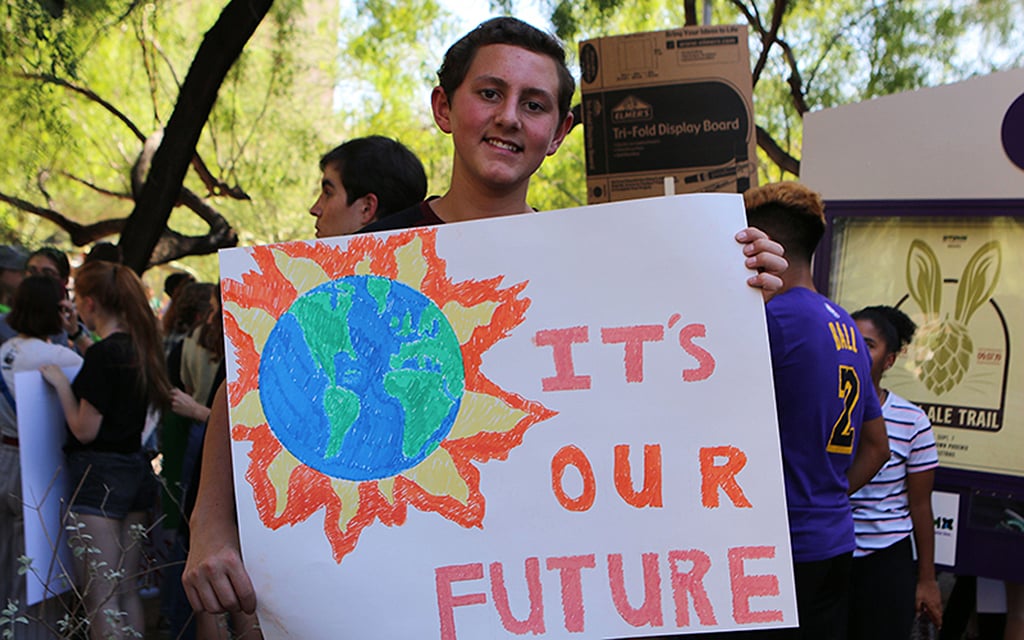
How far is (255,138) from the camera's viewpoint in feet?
51.7

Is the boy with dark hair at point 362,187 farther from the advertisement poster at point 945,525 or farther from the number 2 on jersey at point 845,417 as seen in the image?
the advertisement poster at point 945,525

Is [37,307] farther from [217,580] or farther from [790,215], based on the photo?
[217,580]

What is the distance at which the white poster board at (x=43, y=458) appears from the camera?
404 cm

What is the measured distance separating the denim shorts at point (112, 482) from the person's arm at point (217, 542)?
8.59 ft

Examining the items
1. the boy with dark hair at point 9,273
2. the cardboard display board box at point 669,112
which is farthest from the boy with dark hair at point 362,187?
the boy with dark hair at point 9,273

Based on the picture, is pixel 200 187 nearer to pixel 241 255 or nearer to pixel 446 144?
pixel 446 144

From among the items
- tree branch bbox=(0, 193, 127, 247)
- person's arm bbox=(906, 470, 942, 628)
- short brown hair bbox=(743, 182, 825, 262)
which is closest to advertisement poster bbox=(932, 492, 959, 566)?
person's arm bbox=(906, 470, 942, 628)

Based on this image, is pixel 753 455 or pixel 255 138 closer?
pixel 753 455

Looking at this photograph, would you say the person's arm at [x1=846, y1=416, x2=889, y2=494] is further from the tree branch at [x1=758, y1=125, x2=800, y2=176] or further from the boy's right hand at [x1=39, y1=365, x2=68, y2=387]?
the tree branch at [x1=758, y1=125, x2=800, y2=176]

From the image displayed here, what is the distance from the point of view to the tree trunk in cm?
711

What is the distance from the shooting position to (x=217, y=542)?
1827 millimetres

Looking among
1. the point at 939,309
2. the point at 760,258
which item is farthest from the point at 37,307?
the point at 939,309

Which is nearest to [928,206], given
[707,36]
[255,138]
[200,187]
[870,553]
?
[707,36]

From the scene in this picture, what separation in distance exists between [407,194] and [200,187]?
17033 mm
